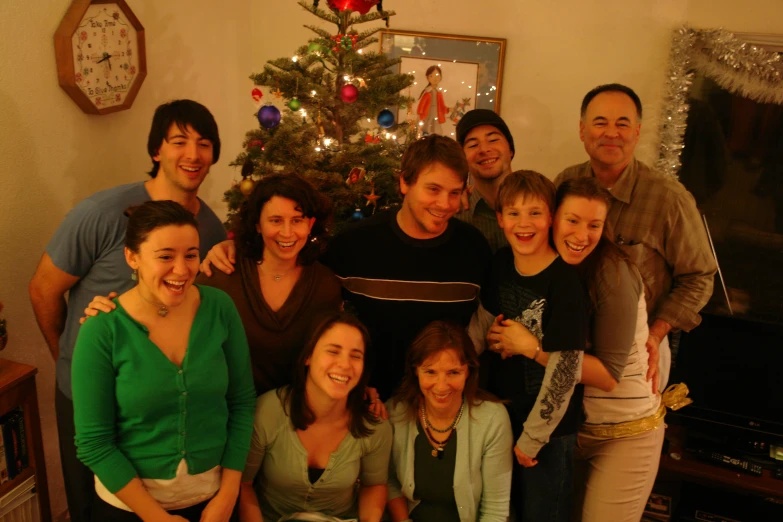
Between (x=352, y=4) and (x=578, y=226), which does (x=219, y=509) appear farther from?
(x=352, y=4)

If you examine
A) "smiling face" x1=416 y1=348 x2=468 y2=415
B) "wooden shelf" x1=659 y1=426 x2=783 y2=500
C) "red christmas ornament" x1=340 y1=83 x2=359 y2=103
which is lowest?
→ "wooden shelf" x1=659 y1=426 x2=783 y2=500

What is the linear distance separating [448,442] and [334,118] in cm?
153

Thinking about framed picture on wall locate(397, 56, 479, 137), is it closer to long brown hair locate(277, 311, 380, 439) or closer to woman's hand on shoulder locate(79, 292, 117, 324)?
long brown hair locate(277, 311, 380, 439)

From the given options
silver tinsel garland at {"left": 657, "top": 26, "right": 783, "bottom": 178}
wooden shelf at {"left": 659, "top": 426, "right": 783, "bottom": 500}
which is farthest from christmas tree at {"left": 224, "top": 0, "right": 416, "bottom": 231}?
wooden shelf at {"left": 659, "top": 426, "right": 783, "bottom": 500}

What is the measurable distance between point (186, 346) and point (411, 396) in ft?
2.62

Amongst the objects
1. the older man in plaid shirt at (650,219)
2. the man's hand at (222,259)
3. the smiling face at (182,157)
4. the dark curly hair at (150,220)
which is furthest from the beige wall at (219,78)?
the older man in plaid shirt at (650,219)

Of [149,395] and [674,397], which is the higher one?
[149,395]

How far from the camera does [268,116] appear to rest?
8.06ft

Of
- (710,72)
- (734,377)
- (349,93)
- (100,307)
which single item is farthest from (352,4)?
(734,377)

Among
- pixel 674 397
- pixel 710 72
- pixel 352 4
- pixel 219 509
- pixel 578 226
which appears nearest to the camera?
pixel 219 509

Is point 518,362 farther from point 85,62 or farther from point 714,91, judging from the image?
point 714,91

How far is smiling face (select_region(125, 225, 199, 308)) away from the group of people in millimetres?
98

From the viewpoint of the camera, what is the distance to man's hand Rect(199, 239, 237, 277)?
1.86 m

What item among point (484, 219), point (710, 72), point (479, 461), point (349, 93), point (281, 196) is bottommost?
point (479, 461)
